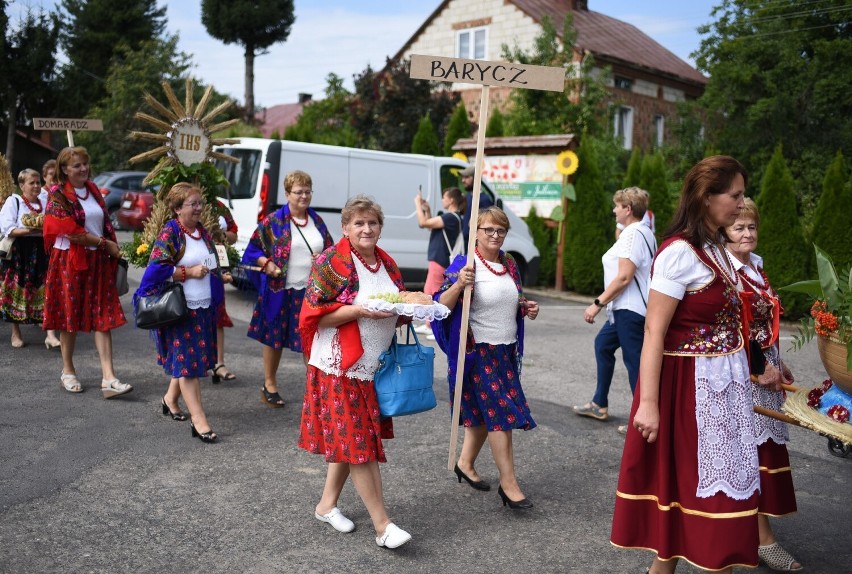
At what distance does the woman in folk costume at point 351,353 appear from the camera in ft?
13.3

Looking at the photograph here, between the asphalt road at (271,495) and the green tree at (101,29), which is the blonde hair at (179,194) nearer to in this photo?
the asphalt road at (271,495)

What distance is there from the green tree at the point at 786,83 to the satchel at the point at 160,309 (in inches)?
854

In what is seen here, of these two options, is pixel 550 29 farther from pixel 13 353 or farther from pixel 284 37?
pixel 284 37

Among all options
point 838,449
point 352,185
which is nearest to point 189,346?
point 838,449

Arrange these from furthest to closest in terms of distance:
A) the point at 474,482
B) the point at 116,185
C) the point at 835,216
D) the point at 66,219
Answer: the point at 116,185
the point at 835,216
the point at 66,219
the point at 474,482

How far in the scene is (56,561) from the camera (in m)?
3.87

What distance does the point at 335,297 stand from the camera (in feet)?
13.3

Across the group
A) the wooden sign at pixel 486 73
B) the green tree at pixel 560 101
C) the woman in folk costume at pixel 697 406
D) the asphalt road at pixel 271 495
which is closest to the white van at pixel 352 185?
the asphalt road at pixel 271 495

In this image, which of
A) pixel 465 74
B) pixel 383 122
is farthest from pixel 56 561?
pixel 383 122

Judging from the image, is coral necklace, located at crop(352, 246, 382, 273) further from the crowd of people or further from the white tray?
the white tray

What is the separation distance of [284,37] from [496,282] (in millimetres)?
44801

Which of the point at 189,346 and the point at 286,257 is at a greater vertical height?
the point at 286,257

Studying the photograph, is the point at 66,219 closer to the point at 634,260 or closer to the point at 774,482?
the point at 634,260

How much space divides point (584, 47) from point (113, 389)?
25.6 metres
